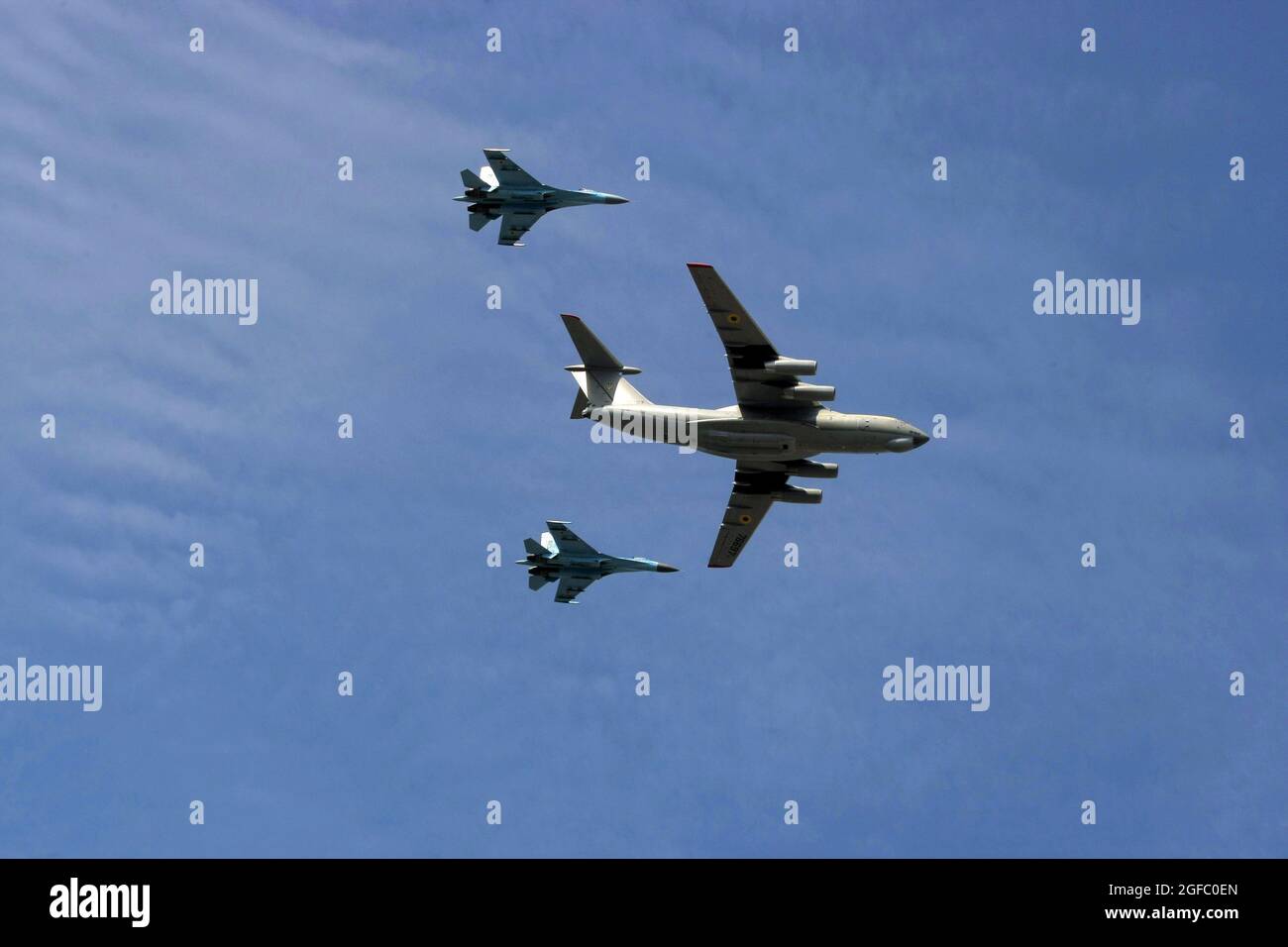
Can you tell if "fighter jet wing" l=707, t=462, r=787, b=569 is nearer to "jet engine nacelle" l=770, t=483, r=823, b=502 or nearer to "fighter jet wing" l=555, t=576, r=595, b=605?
"jet engine nacelle" l=770, t=483, r=823, b=502

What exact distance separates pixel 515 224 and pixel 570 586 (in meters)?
20.2

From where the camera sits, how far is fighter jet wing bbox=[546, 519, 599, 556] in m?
79.9

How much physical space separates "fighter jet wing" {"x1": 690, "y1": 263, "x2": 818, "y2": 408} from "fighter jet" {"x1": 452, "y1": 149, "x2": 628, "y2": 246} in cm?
1704

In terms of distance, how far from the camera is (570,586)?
263 feet

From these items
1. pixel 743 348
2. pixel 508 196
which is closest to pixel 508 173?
pixel 508 196

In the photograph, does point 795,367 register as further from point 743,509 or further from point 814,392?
point 743,509

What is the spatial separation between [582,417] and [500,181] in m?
16.9

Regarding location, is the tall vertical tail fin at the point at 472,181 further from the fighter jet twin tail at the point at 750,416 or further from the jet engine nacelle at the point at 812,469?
the jet engine nacelle at the point at 812,469

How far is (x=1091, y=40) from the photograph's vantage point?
3022 inches

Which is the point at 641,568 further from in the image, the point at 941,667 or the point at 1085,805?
the point at 1085,805

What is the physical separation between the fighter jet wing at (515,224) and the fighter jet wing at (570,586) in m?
19.0

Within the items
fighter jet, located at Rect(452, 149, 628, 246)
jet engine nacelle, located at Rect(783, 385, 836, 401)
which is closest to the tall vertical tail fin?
fighter jet, located at Rect(452, 149, 628, 246)
